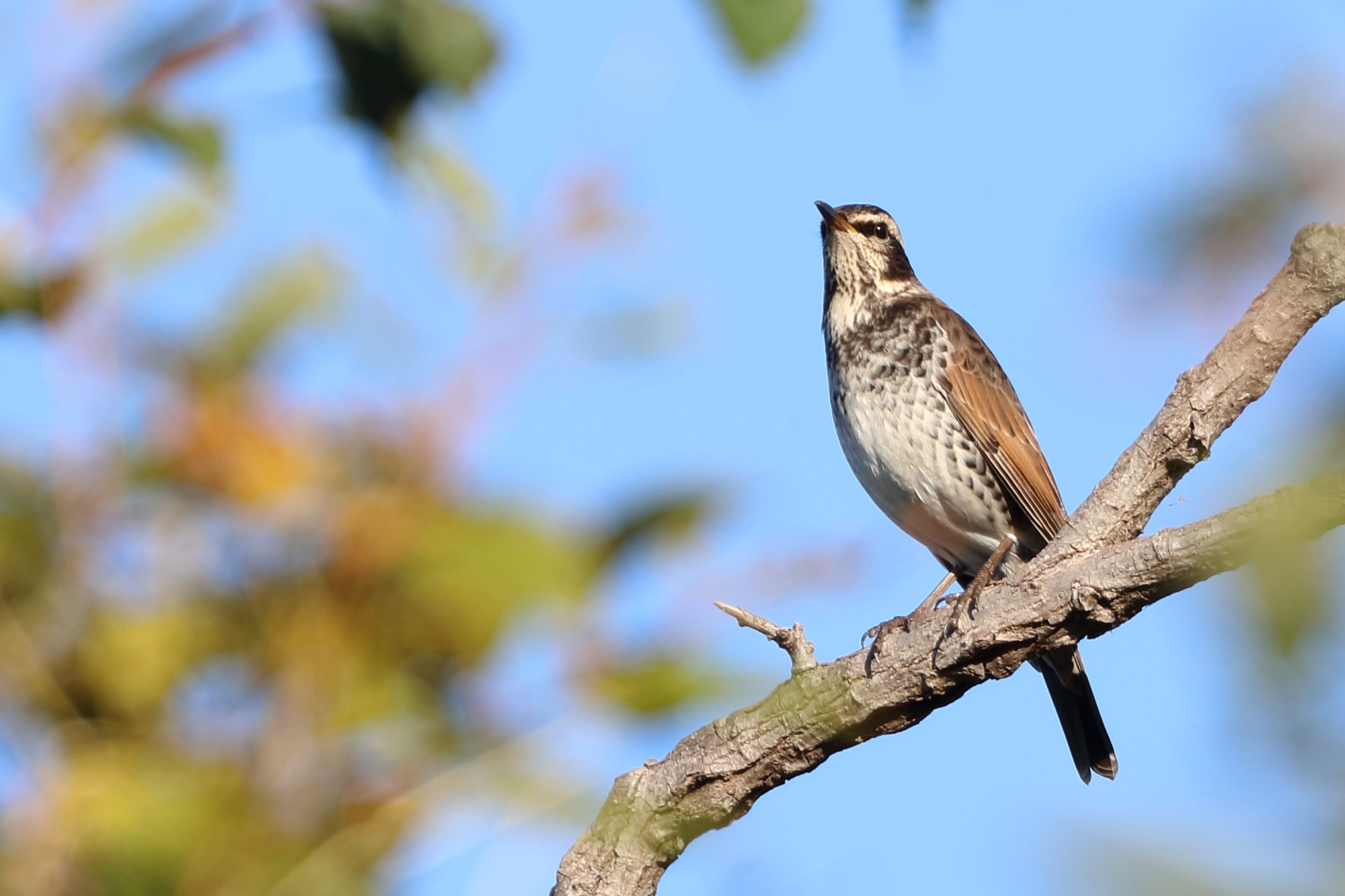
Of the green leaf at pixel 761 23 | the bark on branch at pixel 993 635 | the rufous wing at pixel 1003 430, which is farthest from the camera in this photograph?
the rufous wing at pixel 1003 430

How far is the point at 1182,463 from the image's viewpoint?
2809 mm

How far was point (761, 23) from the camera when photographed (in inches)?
70.7

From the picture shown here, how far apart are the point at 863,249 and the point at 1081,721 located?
97.3 inches

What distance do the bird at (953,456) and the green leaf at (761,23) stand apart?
3.56 m

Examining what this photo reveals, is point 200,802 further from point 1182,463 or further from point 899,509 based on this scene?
point 899,509

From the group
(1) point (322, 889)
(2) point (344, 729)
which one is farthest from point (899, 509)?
(1) point (322, 889)

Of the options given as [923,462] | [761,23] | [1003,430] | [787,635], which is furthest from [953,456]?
[761,23]

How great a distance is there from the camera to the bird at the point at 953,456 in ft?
17.2

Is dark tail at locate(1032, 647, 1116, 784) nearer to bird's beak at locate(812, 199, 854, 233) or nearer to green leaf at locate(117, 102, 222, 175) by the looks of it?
bird's beak at locate(812, 199, 854, 233)

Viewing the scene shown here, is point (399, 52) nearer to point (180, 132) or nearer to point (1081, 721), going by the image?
point (180, 132)

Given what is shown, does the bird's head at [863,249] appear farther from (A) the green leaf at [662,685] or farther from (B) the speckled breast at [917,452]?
(A) the green leaf at [662,685]

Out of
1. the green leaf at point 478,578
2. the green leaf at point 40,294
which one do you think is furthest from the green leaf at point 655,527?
the green leaf at point 40,294

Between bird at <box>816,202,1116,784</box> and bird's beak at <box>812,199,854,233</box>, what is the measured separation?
2.60 feet

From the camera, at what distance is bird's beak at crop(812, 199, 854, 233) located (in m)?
6.55
